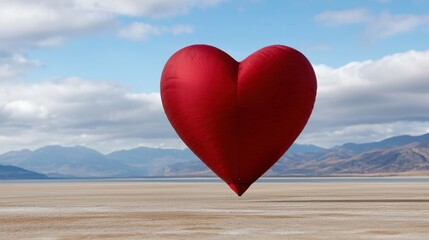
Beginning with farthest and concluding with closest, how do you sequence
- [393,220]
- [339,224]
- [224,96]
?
[224,96], [393,220], [339,224]

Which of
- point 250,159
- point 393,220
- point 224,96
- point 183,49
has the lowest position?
point 393,220

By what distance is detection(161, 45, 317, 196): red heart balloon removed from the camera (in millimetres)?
28391

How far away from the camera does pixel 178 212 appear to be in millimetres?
31703

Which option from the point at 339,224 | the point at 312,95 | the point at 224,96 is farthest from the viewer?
the point at 312,95

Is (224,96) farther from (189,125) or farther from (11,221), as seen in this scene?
(11,221)

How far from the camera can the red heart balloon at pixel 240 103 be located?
28391mm

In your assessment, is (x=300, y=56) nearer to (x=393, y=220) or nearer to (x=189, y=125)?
(x=189, y=125)

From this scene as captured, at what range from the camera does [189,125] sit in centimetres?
2977

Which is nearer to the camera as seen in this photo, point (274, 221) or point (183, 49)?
point (274, 221)

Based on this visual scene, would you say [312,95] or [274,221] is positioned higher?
[312,95]

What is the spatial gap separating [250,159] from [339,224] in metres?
5.80

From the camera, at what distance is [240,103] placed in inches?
1113

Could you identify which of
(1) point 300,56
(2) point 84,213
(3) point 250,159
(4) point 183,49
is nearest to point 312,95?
(1) point 300,56

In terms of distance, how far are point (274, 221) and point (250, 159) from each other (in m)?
3.77
